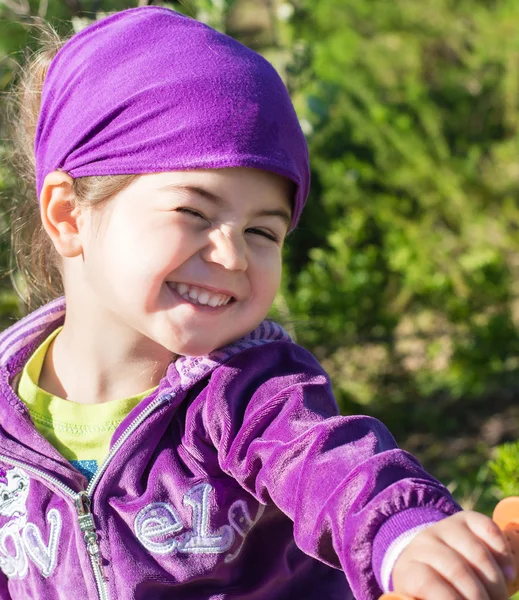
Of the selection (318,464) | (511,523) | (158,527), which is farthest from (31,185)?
(511,523)

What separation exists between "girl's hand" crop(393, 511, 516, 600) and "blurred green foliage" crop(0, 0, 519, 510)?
5.48ft

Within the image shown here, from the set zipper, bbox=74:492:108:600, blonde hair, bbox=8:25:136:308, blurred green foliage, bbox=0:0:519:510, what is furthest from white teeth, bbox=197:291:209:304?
blurred green foliage, bbox=0:0:519:510

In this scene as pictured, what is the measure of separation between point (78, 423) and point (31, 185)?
707 mm

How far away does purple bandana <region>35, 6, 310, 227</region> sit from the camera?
1474 millimetres

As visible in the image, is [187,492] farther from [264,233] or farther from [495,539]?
[495,539]

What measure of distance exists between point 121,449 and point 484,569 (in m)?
0.84

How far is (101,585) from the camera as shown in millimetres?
1582

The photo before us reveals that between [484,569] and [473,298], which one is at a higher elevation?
[484,569]

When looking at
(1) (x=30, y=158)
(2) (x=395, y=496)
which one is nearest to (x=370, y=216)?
(1) (x=30, y=158)

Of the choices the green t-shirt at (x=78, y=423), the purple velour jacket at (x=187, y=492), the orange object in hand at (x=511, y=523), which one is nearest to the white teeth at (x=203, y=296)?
the purple velour jacket at (x=187, y=492)

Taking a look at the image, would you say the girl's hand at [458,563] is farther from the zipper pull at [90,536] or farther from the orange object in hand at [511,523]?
the zipper pull at [90,536]

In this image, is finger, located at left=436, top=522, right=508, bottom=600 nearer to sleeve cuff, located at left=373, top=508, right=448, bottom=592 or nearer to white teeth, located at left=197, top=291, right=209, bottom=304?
sleeve cuff, located at left=373, top=508, right=448, bottom=592

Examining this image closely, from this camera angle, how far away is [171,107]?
58.7 inches

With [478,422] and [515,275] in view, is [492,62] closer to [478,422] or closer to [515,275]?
[515,275]
